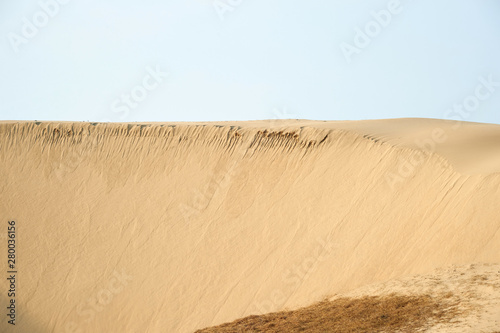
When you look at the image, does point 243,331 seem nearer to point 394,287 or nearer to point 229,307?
point 394,287

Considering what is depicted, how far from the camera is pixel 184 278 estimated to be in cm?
1293

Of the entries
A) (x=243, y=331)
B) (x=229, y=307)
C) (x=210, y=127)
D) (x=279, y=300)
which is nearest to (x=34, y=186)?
(x=210, y=127)

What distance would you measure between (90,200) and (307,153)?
6568 millimetres
